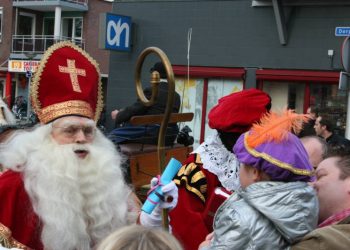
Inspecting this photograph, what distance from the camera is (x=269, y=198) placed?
2.02 meters

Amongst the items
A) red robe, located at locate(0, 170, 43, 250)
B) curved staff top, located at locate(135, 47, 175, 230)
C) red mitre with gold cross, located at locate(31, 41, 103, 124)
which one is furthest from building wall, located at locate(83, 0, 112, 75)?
red robe, located at locate(0, 170, 43, 250)

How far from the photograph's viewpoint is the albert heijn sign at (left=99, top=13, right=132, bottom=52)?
11.8m

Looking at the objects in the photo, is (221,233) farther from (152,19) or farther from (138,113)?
(152,19)

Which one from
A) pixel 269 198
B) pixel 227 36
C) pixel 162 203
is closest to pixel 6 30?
pixel 227 36

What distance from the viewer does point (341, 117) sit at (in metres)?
10.6

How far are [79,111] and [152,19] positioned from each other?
9.76 metres

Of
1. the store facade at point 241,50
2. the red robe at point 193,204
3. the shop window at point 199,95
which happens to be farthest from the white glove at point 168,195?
the shop window at point 199,95

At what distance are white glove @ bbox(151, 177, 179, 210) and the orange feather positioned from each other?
459 mm

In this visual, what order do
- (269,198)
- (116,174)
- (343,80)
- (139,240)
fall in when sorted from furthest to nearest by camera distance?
1. (343,80)
2. (116,174)
3. (269,198)
4. (139,240)

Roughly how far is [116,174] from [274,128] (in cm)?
108

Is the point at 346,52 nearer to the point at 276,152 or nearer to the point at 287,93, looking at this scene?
the point at 287,93

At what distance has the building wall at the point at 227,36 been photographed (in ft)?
34.4

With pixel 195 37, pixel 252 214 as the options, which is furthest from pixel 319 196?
pixel 195 37

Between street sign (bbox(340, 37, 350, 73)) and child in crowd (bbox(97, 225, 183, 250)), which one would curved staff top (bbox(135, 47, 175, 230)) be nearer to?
child in crowd (bbox(97, 225, 183, 250))
